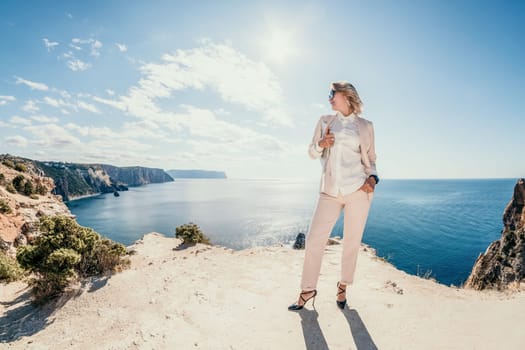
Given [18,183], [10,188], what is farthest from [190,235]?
[18,183]

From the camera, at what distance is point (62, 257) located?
4934 mm

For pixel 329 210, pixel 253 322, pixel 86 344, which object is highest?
pixel 329 210

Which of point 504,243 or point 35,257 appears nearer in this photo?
point 35,257

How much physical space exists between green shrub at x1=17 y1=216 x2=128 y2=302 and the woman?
480 centimetres

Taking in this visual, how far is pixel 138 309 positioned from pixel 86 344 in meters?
0.79

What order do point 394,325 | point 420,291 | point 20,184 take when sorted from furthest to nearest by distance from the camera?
point 20,184
point 420,291
point 394,325

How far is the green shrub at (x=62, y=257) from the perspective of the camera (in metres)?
4.80

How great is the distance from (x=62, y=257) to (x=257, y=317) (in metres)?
4.44

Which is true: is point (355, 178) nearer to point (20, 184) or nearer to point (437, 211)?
point (20, 184)

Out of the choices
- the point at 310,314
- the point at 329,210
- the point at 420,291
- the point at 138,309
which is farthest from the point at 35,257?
the point at 420,291

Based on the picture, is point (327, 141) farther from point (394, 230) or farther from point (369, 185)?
point (394, 230)

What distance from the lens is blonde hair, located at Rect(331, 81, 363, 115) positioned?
3215 mm

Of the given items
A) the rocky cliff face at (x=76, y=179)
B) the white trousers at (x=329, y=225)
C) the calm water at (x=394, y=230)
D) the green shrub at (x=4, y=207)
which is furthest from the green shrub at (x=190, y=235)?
the rocky cliff face at (x=76, y=179)

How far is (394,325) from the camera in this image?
116 inches
